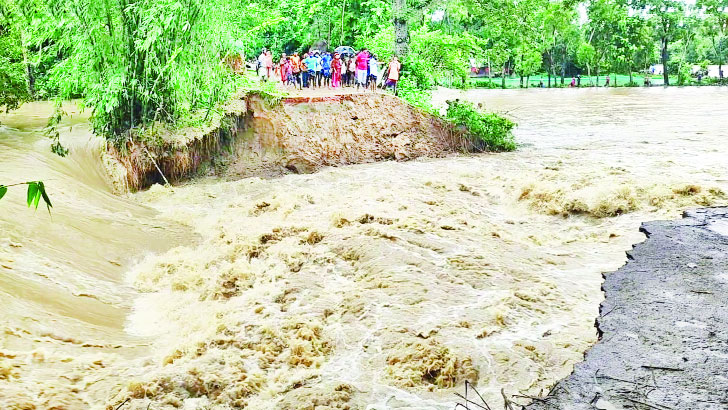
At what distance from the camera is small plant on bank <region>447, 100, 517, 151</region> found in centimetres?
1939

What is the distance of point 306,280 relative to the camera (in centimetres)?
839

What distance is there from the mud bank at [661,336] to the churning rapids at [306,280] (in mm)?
264

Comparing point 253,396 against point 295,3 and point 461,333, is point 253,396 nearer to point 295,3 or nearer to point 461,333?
point 461,333

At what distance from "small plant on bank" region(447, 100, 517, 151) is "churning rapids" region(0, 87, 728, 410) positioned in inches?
157

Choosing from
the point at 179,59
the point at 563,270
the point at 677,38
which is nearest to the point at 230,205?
the point at 179,59

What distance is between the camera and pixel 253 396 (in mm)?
5605

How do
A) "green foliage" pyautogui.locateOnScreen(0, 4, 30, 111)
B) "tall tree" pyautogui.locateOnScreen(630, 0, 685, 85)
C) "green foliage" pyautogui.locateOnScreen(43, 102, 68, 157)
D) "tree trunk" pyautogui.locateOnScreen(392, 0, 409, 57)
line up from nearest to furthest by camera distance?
"green foliage" pyautogui.locateOnScreen(43, 102, 68, 157), "green foliage" pyautogui.locateOnScreen(0, 4, 30, 111), "tree trunk" pyautogui.locateOnScreen(392, 0, 409, 57), "tall tree" pyautogui.locateOnScreen(630, 0, 685, 85)

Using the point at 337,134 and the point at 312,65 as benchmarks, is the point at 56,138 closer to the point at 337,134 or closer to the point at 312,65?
the point at 337,134

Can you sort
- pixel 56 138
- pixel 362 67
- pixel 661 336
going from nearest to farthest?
pixel 661 336 < pixel 56 138 < pixel 362 67

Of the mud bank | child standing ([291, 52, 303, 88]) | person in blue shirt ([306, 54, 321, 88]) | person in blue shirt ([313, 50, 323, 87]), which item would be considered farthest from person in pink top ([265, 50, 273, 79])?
the mud bank

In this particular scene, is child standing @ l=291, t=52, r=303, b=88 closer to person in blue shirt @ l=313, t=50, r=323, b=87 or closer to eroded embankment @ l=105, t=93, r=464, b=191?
person in blue shirt @ l=313, t=50, r=323, b=87

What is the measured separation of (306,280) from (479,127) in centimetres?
1217

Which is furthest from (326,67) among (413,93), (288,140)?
(288,140)

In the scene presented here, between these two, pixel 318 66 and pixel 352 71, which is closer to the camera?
pixel 318 66
